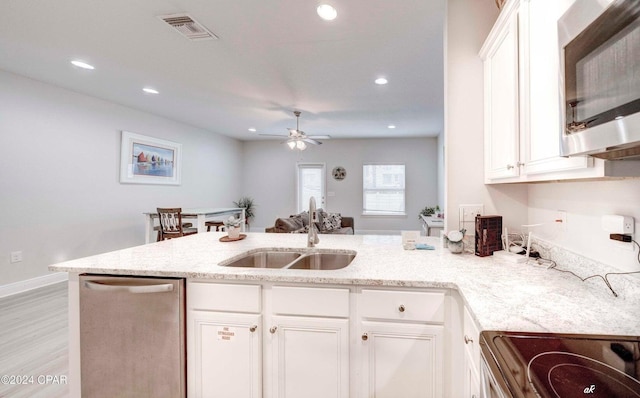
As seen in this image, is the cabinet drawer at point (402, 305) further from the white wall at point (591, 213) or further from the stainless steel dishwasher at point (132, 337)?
the stainless steel dishwasher at point (132, 337)

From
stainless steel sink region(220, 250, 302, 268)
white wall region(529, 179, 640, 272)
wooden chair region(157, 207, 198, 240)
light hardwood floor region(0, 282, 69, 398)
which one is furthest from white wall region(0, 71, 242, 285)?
white wall region(529, 179, 640, 272)

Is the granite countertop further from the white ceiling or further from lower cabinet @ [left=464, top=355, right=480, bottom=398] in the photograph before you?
the white ceiling

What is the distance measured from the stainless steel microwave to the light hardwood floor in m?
2.89

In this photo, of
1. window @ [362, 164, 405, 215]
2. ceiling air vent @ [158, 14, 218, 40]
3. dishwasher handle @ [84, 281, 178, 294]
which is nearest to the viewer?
dishwasher handle @ [84, 281, 178, 294]

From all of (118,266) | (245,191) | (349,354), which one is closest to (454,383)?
(349,354)

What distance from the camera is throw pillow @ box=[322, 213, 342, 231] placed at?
593 cm

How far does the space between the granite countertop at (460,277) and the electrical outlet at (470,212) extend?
257mm

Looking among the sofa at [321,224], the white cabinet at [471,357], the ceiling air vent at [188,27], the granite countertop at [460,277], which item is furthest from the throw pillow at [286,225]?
the white cabinet at [471,357]

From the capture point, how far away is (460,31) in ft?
6.46

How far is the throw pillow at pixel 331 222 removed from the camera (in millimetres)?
5930

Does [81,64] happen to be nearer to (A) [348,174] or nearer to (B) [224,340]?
(B) [224,340]

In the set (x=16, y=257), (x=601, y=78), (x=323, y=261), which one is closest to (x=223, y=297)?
(x=323, y=261)

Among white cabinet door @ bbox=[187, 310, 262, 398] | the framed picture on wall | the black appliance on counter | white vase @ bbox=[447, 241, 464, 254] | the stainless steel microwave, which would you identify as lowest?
white cabinet door @ bbox=[187, 310, 262, 398]

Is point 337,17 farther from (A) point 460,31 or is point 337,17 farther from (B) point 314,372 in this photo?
(B) point 314,372
